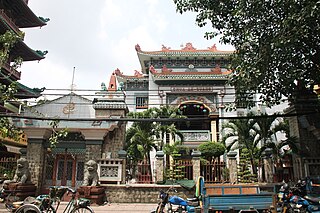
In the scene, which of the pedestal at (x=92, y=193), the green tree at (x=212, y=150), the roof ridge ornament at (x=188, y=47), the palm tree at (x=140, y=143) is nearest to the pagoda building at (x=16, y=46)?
the palm tree at (x=140, y=143)

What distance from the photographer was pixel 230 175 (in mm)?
11172

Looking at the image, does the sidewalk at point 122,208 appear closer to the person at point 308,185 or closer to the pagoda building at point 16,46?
the person at point 308,185

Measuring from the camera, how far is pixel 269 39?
7.80 meters

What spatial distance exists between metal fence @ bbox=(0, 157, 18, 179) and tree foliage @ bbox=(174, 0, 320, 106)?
970 centimetres

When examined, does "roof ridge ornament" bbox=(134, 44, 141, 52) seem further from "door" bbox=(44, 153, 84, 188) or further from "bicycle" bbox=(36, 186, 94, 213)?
"bicycle" bbox=(36, 186, 94, 213)

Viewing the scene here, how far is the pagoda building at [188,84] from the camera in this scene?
22516 mm

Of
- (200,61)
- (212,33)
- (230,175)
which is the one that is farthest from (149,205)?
(200,61)

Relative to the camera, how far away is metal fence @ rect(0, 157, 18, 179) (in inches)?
446

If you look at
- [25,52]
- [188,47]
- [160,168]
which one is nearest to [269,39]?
[160,168]

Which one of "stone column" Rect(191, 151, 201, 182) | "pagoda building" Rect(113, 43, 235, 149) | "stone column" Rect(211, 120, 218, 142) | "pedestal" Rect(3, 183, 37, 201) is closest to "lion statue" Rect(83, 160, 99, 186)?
"pedestal" Rect(3, 183, 37, 201)

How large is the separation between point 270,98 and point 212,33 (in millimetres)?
3049

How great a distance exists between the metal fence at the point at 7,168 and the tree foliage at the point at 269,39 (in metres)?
9.70

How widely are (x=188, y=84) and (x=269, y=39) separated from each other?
15719 mm

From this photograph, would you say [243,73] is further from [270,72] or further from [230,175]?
[230,175]
